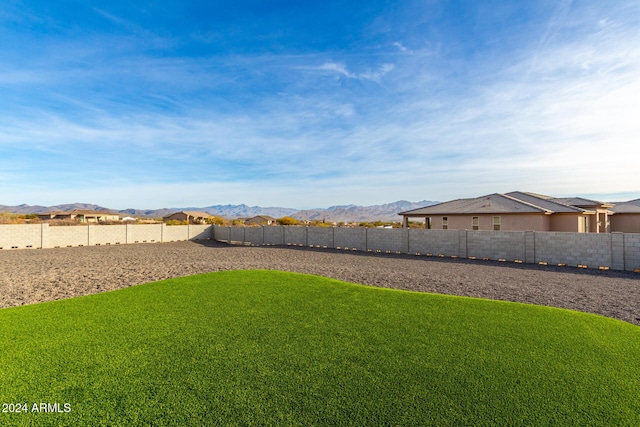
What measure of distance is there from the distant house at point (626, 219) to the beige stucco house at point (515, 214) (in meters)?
1.71

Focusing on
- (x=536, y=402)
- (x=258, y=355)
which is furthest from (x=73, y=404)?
(x=536, y=402)

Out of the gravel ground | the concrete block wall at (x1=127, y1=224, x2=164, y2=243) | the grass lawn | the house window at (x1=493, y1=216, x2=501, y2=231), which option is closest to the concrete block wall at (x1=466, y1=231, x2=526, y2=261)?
the gravel ground

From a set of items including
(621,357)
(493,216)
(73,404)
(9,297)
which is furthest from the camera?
(493,216)

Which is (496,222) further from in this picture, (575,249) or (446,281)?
(446,281)

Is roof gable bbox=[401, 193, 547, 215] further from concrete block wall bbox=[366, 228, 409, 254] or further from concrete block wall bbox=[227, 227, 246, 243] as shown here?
concrete block wall bbox=[227, 227, 246, 243]

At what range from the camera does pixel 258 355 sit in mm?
3893

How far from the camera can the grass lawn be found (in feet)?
9.38

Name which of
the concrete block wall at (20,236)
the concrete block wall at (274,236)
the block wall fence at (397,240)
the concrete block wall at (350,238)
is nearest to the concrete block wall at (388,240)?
the block wall fence at (397,240)

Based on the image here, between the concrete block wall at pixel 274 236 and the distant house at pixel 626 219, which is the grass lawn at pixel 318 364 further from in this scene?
the distant house at pixel 626 219

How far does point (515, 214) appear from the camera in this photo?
59.5 feet

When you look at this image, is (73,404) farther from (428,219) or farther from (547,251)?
(428,219)

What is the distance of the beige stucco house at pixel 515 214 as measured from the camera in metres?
17.7

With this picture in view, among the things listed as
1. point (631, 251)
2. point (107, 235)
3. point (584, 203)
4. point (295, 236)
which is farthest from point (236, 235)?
point (584, 203)

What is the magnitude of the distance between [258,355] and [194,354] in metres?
0.80
